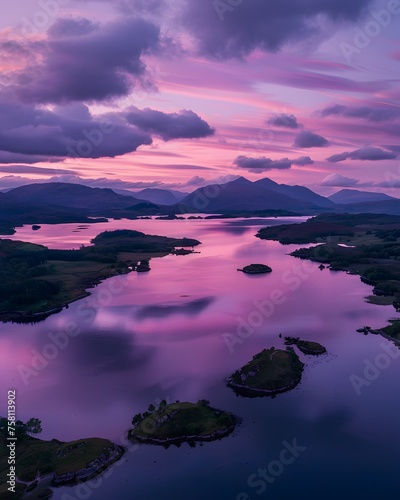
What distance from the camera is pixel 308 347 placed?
6012cm

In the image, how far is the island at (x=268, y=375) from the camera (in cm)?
4906

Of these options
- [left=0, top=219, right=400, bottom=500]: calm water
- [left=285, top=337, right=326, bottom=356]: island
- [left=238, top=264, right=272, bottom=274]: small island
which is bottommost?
[left=238, top=264, right=272, bottom=274]: small island

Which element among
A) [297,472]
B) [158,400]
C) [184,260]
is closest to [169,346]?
[158,400]

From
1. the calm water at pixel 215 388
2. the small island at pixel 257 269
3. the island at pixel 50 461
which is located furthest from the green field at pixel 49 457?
the small island at pixel 257 269

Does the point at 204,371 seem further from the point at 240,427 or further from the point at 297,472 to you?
the point at 297,472

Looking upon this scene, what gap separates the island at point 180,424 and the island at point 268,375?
6.30 m

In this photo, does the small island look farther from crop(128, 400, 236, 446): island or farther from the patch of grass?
the patch of grass

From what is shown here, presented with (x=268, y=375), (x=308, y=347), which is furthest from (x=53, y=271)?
(x=268, y=375)

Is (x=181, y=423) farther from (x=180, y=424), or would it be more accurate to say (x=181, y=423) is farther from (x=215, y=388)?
(x=215, y=388)

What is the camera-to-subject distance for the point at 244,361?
187ft

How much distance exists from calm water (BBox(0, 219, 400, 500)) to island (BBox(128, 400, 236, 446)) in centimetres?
114

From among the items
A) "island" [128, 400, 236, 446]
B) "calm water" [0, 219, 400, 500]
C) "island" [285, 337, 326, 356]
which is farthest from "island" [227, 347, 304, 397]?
"island" [128, 400, 236, 446]

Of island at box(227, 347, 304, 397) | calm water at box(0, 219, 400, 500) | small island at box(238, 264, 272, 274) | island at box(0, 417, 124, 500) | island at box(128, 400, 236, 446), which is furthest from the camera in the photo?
small island at box(238, 264, 272, 274)

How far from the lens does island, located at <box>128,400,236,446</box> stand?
40.1m
